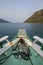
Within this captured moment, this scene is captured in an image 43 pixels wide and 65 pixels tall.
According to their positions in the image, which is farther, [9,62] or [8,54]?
[8,54]

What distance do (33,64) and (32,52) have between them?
2739mm

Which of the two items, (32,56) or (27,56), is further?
(32,56)

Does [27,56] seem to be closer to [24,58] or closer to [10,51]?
[24,58]

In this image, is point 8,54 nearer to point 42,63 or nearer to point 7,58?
point 7,58

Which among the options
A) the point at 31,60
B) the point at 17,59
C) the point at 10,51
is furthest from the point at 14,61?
the point at 10,51

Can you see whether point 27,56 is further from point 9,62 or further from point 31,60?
point 9,62

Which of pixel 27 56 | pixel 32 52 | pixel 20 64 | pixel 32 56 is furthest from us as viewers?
pixel 32 52

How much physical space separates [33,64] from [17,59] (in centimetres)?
120

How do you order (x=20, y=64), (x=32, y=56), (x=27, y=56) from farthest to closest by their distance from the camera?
(x=32, y=56)
(x=27, y=56)
(x=20, y=64)

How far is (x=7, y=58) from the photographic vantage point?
45.6ft

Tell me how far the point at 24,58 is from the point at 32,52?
8.15 feet

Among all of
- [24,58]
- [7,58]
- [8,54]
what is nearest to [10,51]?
[8,54]

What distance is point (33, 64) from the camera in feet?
41.7

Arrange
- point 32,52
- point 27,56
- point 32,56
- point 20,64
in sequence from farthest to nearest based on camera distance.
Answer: point 32,52, point 32,56, point 27,56, point 20,64
